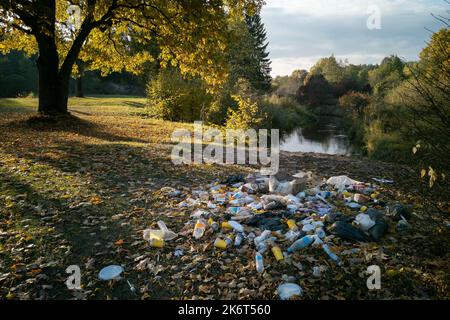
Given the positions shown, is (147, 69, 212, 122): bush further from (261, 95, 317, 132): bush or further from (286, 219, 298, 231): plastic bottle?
(286, 219, 298, 231): plastic bottle

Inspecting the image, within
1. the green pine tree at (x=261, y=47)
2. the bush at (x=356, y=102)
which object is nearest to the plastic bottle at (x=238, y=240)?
the bush at (x=356, y=102)

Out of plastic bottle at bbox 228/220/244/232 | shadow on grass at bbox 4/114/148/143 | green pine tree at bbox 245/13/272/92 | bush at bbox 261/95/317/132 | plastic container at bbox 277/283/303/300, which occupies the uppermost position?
green pine tree at bbox 245/13/272/92

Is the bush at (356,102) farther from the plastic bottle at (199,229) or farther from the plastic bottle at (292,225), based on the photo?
the plastic bottle at (199,229)

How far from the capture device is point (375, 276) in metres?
3.37

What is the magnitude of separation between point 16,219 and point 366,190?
5750 mm

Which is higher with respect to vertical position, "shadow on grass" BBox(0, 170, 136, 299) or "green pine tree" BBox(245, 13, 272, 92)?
"green pine tree" BBox(245, 13, 272, 92)

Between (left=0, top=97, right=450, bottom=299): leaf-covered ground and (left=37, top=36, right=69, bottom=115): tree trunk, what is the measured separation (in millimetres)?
6421

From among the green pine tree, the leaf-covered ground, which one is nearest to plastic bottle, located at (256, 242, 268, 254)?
the leaf-covered ground

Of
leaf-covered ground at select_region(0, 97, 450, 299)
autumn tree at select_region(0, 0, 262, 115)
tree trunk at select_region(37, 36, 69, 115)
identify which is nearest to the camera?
leaf-covered ground at select_region(0, 97, 450, 299)

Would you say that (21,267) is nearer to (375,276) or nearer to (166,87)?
(375,276)

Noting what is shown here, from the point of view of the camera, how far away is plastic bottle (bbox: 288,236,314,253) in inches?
154

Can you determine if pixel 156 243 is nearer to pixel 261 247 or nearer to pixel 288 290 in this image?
pixel 261 247

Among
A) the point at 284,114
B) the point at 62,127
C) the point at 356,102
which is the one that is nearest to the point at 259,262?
the point at 62,127
